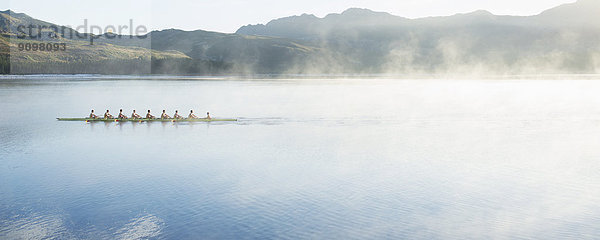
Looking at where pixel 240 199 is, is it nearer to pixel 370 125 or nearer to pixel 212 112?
pixel 370 125

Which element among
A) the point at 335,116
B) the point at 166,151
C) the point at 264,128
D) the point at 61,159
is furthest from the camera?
the point at 335,116

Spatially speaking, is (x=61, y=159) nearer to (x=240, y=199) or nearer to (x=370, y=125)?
(x=240, y=199)

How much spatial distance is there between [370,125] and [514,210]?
30.2 metres

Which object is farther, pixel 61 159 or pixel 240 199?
pixel 61 159

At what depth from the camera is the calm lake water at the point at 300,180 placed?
19.5 meters

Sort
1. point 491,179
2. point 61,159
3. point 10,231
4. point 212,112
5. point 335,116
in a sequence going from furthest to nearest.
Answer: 1. point 212,112
2. point 335,116
3. point 61,159
4. point 491,179
5. point 10,231

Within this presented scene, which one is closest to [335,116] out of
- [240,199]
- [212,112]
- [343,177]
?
[212,112]

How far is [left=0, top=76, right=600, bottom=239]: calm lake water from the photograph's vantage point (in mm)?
19516

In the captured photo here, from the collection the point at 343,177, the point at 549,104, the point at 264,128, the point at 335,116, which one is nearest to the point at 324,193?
the point at 343,177

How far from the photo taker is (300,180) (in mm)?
27047

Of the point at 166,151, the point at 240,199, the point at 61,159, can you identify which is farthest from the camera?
the point at 166,151

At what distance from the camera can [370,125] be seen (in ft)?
169

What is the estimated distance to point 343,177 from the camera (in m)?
27.8

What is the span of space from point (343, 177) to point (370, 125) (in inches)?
967
